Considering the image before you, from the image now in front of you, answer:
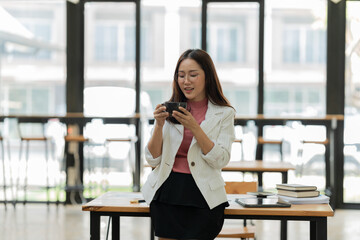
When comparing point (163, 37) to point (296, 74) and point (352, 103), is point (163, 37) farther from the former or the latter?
point (352, 103)

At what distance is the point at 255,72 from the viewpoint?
6918mm

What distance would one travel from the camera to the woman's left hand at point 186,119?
216 cm

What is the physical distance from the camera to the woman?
2201mm

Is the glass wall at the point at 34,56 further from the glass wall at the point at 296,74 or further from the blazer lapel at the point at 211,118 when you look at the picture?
the blazer lapel at the point at 211,118

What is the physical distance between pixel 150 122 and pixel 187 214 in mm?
4245

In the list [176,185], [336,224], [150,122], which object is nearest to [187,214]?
[176,185]

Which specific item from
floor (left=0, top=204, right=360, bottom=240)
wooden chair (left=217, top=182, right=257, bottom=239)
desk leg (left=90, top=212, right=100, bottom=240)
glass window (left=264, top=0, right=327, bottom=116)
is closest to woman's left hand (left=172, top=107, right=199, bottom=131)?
desk leg (left=90, top=212, right=100, bottom=240)

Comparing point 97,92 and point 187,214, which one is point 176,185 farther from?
point 97,92

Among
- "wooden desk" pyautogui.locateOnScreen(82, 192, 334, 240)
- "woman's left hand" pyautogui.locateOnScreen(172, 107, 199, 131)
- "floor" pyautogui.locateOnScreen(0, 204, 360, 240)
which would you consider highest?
"woman's left hand" pyautogui.locateOnScreen(172, 107, 199, 131)

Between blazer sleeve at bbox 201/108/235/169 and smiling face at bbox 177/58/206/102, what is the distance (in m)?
0.16

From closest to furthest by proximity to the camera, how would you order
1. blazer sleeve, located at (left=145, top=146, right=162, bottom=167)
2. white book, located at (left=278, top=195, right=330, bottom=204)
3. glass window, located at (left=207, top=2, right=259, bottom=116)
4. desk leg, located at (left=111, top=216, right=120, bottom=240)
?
blazer sleeve, located at (left=145, top=146, right=162, bottom=167)
white book, located at (left=278, top=195, right=330, bottom=204)
desk leg, located at (left=111, top=216, right=120, bottom=240)
glass window, located at (left=207, top=2, right=259, bottom=116)

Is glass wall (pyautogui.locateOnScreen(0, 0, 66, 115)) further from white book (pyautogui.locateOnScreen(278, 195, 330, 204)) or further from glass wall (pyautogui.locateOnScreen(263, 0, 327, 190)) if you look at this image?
white book (pyautogui.locateOnScreen(278, 195, 330, 204))

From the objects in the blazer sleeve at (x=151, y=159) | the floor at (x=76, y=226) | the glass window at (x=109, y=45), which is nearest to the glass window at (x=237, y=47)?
the glass window at (x=109, y=45)

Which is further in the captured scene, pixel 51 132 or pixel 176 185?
pixel 51 132
